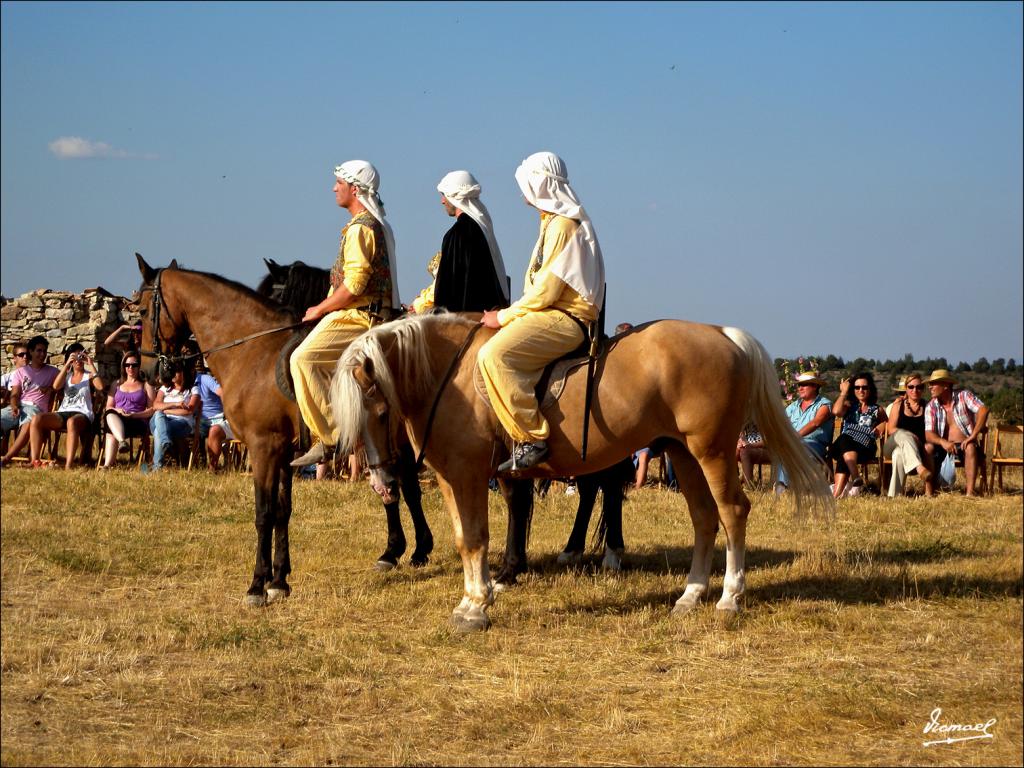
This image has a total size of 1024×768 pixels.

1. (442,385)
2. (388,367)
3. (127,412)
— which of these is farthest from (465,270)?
(127,412)

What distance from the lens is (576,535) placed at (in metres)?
8.62

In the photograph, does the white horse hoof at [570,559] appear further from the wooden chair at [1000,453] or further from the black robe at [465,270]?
the wooden chair at [1000,453]

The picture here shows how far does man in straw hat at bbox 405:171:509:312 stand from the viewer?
799cm

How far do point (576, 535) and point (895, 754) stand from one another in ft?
14.1

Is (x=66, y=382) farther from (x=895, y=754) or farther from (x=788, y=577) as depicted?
(x=895, y=754)

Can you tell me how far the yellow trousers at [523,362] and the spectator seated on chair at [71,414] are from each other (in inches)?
329

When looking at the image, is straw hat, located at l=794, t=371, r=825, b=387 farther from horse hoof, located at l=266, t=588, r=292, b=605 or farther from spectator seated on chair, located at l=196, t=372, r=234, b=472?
horse hoof, located at l=266, t=588, r=292, b=605

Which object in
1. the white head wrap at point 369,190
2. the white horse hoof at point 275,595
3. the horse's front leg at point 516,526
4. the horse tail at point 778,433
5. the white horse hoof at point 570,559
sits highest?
the white head wrap at point 369,190

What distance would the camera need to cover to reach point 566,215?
6.86 m

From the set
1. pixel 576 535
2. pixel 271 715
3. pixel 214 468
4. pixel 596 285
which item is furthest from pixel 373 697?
pixel 214 468

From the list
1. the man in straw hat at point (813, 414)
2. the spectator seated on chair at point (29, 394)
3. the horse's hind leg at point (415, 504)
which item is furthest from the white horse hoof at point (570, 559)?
the spectator seated on chair at point (29, 394)

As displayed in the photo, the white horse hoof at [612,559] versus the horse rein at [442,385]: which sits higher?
the horse rein at [442,385]

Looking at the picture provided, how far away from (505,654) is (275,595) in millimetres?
2063

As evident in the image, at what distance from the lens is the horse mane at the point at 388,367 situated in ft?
21.5
